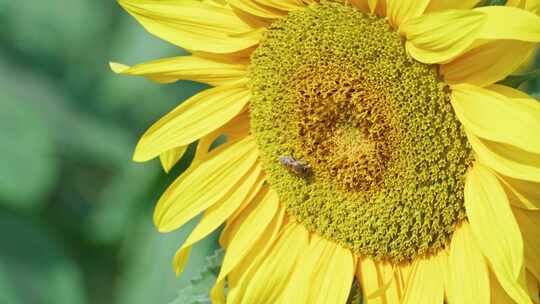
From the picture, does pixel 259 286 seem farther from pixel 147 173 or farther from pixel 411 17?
pixel 147 173

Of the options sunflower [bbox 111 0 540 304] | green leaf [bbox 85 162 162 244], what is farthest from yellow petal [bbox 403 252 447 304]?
green leaf [bbox 85 162 162 244]

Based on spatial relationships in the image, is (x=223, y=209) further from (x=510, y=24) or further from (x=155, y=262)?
(x=155, y=262)

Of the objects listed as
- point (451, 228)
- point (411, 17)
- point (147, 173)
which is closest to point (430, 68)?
point (411, 17)

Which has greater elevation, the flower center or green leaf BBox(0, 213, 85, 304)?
the flower center

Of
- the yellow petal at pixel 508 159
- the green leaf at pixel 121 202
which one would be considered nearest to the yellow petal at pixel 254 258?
the yellow petal at pixel 508 159

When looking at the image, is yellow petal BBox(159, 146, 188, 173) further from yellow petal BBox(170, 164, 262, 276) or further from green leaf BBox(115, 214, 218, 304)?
green leaf BBox(115, 214, 218, 304)

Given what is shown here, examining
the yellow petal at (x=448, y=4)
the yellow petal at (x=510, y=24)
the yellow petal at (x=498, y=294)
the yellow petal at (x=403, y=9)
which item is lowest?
the yellow petal at (x=498, y=294)

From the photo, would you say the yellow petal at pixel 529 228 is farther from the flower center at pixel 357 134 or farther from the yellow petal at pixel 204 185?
the yellow petal at pixel 204 185
